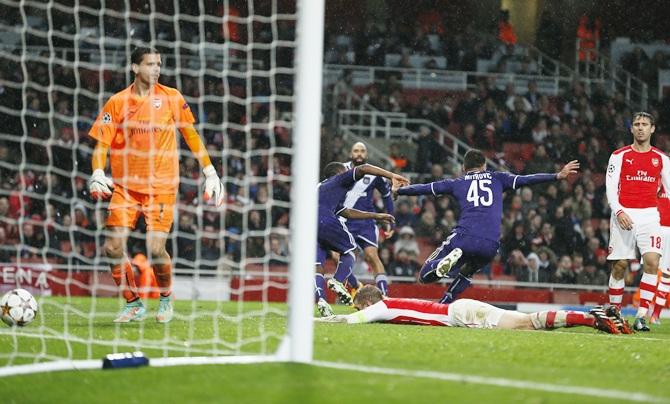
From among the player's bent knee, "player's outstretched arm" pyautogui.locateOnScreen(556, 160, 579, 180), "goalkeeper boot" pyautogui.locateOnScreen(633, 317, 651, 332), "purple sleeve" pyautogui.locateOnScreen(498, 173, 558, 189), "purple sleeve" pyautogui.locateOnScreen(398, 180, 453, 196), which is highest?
"player's outstretched arm" pyautogui.locateOnScreen(556, 160, 579, 180)

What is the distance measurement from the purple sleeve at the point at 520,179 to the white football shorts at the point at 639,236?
44.2 inches

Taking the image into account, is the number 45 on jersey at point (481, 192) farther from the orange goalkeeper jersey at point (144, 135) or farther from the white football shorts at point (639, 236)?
the orange goalkeeper jersey at point (144, 135)

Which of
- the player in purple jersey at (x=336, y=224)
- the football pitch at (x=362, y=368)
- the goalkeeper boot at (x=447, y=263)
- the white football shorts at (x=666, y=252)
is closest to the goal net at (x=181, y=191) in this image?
the football pitch at (x=362, y=368)

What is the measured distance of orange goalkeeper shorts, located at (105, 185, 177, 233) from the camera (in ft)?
26.6

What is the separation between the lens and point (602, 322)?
775 cm

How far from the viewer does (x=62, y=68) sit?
1783 cm

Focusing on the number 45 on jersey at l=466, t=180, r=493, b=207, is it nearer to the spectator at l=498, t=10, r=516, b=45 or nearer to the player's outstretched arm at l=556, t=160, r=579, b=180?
the player's outstretched arm at l=556, t=160, r=579, b=180

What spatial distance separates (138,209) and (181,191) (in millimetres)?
8418

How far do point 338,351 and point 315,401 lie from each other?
179 cm

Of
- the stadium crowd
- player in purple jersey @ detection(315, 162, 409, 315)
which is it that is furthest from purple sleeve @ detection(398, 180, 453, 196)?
the stadium crowd

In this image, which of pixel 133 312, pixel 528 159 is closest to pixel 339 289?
pixel 133 312

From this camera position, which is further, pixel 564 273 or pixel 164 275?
pixel 564 273

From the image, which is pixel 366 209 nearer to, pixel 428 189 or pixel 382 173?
pixel 428 189

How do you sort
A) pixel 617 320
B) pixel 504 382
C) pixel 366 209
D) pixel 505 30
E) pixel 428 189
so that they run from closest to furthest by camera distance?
1. pixel 504 382
2. pixel 617 320
3. pixel 428 189
4. pixel 366 209
5. pixel 505 30
